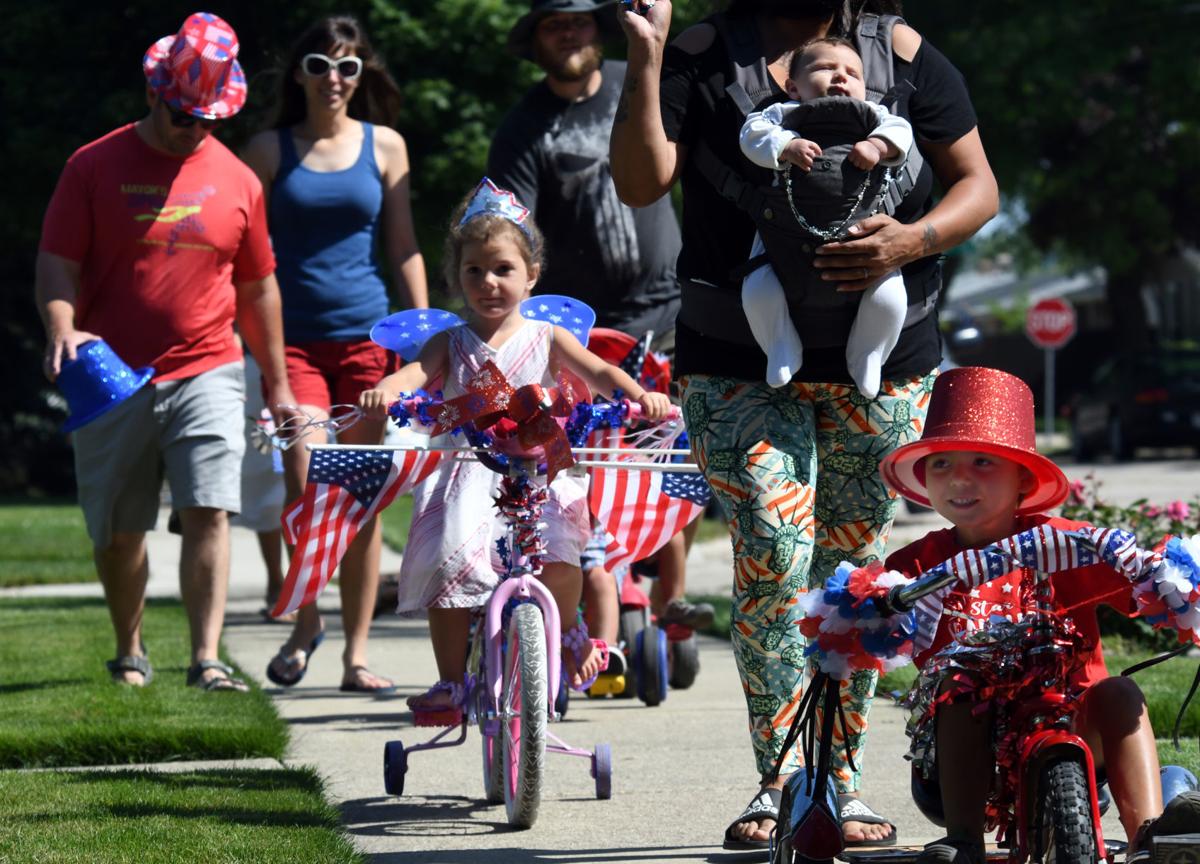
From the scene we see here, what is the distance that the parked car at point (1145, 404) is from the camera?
3084 cm

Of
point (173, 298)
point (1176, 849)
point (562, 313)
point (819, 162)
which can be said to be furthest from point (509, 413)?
point (173, 298)

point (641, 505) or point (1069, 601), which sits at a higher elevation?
point (641, 505)

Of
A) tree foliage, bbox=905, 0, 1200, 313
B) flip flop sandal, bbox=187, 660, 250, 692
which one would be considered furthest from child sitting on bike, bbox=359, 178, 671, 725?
tree foliage, bbox=905, 0, 1200, 313

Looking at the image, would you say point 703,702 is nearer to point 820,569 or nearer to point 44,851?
point 820,569

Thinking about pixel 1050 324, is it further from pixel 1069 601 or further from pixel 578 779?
pixel 1069 601

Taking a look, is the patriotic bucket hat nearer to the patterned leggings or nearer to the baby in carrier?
the patterned leggings

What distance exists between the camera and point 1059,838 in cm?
343

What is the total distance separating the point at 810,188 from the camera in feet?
14.0

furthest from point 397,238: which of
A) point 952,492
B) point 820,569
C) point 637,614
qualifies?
point 952,492

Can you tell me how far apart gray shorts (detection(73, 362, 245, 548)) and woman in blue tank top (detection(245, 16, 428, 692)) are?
1.16 feet

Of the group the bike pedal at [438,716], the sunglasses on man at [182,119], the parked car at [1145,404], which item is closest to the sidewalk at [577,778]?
the bike pedal at [438,716]

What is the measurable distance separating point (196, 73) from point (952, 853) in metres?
4.50

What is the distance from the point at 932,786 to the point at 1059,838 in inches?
19.6

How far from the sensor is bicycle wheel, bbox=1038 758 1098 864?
134 inches
